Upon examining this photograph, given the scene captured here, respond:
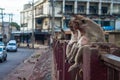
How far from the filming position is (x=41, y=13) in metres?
85.8

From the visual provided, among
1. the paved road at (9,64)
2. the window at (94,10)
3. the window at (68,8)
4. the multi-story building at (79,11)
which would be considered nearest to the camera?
the paved road at (9,64)

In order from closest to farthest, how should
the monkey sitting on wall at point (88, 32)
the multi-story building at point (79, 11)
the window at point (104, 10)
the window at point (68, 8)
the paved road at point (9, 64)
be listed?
1. the monkey sitting on wall at point (88, 32)
2. the paved road at point (9, 64)
3. the multi-story building at point (79, 11)
4. the window at point (68, 8)
5. the window at point (104, 10)

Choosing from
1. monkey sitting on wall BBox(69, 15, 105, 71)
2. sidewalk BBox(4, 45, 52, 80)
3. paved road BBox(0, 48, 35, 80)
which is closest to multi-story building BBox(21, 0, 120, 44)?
paved road BBox(0, 48, 35, 80)

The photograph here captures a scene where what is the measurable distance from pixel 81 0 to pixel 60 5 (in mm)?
4337

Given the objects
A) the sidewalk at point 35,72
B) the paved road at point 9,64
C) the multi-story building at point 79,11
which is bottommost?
the paved road at point 9,64

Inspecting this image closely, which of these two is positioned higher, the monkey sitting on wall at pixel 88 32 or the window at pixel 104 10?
the window at pixel 104 10

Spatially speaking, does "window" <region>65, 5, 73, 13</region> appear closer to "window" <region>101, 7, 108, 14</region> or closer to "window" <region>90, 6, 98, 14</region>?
"window" <region>90, 6, 98, 14</region>

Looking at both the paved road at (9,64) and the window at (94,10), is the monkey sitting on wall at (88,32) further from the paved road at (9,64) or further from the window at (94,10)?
the window at (94,10)

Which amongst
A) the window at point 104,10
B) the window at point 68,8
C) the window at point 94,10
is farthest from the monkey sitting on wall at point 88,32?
the window at point 104,10

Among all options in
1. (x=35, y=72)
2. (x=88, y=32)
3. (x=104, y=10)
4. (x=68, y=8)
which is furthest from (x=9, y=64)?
(x=104, y=10)

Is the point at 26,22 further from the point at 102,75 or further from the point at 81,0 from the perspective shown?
the point at 102,75

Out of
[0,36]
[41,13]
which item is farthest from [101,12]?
[0,36]

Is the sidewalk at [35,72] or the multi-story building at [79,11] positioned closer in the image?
the sidewalk at [35,72]

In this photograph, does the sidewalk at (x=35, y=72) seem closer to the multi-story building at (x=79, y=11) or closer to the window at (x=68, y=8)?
the multi-story building at (x=79, y=11)
